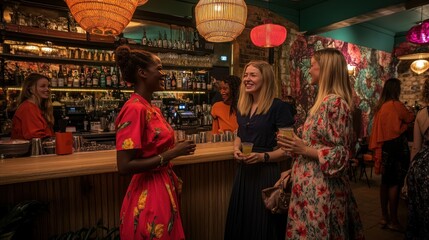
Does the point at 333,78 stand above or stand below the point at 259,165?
above

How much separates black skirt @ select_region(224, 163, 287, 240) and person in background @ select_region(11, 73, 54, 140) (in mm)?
2485

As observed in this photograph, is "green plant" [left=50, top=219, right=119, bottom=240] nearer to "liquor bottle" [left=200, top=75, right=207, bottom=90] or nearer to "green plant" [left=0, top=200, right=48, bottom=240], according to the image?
"green plant" [left=0, top=200, right=48, bottom=240]

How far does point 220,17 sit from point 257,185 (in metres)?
1.55

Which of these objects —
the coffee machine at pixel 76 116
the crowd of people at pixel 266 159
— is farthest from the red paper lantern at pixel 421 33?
the coffee machine at pixel 76 116

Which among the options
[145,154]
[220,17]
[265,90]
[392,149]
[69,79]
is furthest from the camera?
[69,79]

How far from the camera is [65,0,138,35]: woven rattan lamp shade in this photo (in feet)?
6.88

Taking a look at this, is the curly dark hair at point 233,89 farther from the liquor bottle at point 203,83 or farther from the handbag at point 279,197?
the liquor bottle at point 203,83

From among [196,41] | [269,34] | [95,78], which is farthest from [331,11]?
[95,78]

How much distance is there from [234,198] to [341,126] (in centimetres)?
89

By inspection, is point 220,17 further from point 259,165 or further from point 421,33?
point 421,33

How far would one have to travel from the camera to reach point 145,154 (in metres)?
1.40

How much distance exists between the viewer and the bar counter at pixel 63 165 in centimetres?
154

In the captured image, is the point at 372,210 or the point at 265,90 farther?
the point at 372,210

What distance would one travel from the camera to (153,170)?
1.45 m
